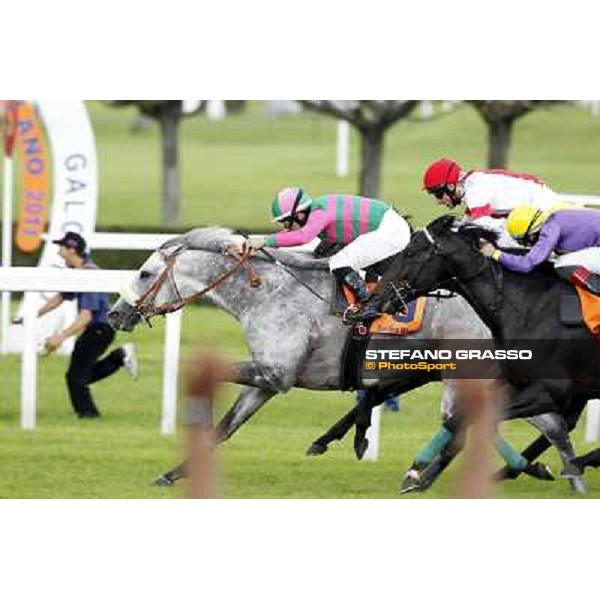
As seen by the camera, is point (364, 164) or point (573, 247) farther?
point (364, 164)

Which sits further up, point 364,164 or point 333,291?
point 333,291

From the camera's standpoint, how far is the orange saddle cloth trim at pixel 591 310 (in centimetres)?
859

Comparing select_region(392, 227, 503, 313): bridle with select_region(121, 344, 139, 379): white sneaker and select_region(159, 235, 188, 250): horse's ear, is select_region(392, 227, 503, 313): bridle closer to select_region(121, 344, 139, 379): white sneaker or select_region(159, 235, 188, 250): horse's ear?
select_region(159, 235, 188, 250): horse's ear

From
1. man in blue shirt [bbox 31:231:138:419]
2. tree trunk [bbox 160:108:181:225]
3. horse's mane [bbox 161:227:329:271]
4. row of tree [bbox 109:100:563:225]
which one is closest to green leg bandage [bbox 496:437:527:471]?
horse's mane [bbox 161:227:329:271]

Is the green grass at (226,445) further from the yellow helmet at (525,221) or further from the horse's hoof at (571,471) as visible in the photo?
the yellow helmet at (525,221)

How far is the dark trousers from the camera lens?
1198 cm

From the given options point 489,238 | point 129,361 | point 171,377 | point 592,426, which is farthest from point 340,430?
point 129,361

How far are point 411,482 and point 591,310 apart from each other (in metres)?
1.20

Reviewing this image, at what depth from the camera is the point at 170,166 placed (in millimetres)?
24812

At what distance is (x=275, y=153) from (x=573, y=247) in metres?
26.3

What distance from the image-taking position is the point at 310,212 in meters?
8.78
